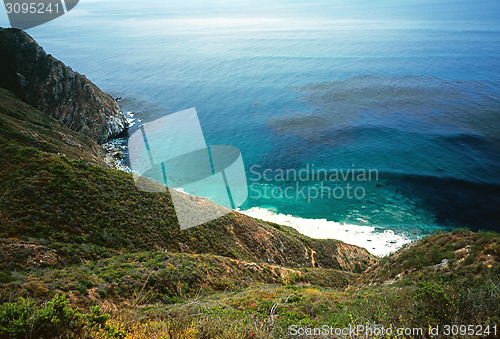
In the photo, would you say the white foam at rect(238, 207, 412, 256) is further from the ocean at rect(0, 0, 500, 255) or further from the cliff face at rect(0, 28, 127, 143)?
the cliff face at rect(0, 28, 127, 143)

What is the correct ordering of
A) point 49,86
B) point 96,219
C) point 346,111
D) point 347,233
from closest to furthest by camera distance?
point 96,219, point 347,233, point 49,86, point 346,111

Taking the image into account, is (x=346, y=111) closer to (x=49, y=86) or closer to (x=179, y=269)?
(x=179, y=269)

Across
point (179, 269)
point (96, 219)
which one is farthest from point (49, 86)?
point (179, 269)

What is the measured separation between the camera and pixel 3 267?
524 inches

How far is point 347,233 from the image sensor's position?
1587 inches

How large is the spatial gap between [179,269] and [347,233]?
95.6 feet

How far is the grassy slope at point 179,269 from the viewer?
26.2 ft

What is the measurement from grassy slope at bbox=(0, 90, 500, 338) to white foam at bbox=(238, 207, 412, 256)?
10221 mm

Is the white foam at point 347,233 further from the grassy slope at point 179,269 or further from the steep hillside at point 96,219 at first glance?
the grassy slope at point 179,269

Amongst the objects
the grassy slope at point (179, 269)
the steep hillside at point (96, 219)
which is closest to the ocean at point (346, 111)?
the steep hillside at point (96, 219)

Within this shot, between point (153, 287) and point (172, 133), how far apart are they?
189ft

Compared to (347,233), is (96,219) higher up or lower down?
higher up

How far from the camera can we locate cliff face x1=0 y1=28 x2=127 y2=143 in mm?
52125

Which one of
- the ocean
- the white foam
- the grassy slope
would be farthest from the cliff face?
the white foam
